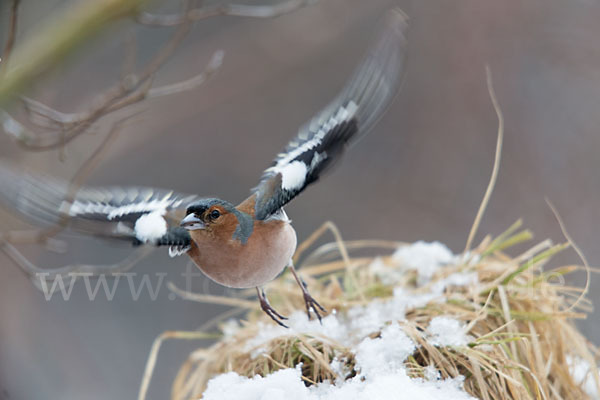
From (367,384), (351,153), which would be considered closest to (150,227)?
Answer: (367,384)

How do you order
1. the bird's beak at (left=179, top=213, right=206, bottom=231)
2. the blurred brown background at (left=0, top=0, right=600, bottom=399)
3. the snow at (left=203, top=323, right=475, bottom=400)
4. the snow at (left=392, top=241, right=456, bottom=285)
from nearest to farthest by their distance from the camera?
the bird's beak at (left=179, top=213, right=206, bottom=231)
the snow at (left=203, top=323, right=475, bottom=400)
the snow at (left=392, top=241, right=456, bottom=285)
the blurred brown background at (left=0, top=0, right=600, bottom=399)

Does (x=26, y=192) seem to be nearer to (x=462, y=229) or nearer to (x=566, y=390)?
(x=566, y=390)

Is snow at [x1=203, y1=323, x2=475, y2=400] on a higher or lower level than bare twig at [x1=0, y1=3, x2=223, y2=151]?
lower

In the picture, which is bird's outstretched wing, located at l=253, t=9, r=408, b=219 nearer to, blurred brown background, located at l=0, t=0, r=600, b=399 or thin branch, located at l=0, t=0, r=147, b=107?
thin branch, located at l=0, t=0, r=147, b=107

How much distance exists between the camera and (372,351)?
4.16 ft

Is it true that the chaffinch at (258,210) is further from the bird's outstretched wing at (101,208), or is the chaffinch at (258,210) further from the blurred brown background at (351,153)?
the blurred brown background at (351,153)

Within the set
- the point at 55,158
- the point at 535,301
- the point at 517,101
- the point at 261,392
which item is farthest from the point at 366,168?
the point at 261,392

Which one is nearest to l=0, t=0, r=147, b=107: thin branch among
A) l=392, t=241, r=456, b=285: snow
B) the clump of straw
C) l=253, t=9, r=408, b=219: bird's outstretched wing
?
l=253, t=9, r=408, b=219: bird's outstretched wing

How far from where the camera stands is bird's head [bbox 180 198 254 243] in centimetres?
99

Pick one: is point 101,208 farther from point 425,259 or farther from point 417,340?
point 425,259

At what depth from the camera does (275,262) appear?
1029 millimetres

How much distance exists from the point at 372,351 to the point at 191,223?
1.66 feet

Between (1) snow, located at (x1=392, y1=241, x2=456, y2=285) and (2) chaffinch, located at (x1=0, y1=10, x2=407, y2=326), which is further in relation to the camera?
(1) snow, located at (x1=392, y1=241, x2=456, y2=285)

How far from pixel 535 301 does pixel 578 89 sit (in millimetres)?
1922
